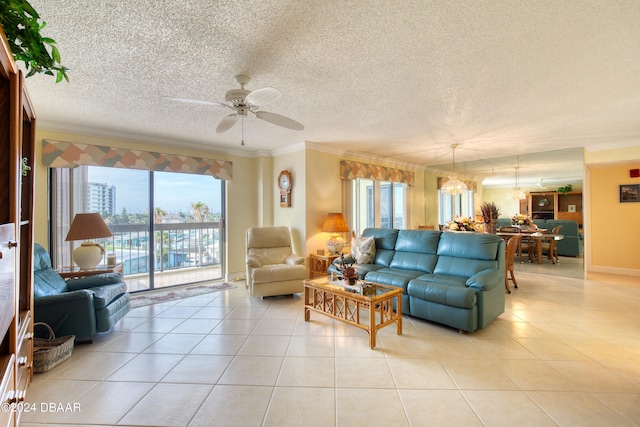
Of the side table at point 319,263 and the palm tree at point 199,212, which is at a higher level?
the palm tree at point 199,212

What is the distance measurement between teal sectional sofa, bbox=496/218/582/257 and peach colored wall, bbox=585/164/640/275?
288mm

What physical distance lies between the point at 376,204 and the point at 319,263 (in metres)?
2.14

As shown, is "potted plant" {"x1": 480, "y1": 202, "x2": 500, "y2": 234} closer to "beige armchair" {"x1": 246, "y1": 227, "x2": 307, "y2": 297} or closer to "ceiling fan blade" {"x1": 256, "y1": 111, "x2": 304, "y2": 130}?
"beige armchair" {"x1": 246, "y1": 227, "x2": 307, "y2": 297}

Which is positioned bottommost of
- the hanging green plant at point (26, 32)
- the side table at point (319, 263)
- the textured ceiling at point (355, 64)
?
the side table at point (319, 263)

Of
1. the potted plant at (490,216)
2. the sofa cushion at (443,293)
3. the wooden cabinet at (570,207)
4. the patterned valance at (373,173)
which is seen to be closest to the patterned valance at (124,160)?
the patterned valance at (373,173)

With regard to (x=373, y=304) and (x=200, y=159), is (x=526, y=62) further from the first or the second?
(x=200, y=159)

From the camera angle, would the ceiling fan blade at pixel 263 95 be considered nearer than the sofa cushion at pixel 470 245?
Yes

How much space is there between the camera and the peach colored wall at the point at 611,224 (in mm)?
5289

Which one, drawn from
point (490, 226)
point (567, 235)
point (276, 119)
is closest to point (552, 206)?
point (567, 235)

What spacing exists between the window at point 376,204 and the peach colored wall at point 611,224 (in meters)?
3.56

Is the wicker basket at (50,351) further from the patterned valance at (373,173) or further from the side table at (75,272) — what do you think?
the patterned valance at (373,173)

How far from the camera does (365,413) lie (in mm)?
1785

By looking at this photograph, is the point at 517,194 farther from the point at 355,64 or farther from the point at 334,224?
the point at 355,64

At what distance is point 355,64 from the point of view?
7.41 feet
